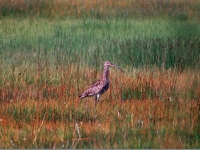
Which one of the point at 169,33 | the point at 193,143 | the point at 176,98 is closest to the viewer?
the point at 193,143

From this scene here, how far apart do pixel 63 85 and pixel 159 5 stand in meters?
1.37

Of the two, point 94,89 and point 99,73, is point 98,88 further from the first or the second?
point 99,73

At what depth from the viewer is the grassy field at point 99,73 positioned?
18.2ft

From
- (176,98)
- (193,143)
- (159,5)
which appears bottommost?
(193,143)

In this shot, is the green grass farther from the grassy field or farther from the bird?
the bird

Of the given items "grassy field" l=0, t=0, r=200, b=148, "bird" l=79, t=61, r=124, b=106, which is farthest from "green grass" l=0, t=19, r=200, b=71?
"bird" l=79, t=61, r=124, b=106

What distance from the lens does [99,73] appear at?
602cm

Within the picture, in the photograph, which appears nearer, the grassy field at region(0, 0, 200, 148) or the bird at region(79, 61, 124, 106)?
the grassy field at region(0, 0, 200, 148)

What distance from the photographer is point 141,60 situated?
624 cm

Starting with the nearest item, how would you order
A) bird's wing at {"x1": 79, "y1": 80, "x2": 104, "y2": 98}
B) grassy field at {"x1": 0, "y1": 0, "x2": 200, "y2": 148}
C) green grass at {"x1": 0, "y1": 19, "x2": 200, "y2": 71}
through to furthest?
1. grassy field at {"x1": 0, "y1": 0, "x2": 200, "y2": 148}
2. bird's wing at {"x1": 79, "y1": 80, "x2": 104, "y2": 98}
3. green grass at {"x1": 0, "y1": 19, "x2": 200, "y2": 71}

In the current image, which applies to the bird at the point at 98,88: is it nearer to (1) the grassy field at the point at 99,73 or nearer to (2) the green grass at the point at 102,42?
(1) the grassy field at the point at 99,73

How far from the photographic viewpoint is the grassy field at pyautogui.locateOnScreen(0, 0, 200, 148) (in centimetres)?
556

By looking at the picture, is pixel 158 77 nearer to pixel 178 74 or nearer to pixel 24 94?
pixel 178 74

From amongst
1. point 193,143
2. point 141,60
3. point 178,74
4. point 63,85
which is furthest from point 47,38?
point 193,143
